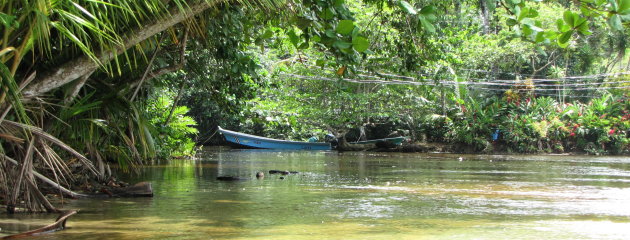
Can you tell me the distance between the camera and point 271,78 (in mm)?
12156

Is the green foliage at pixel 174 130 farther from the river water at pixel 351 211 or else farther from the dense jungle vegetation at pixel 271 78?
the river water at pixel 351 211

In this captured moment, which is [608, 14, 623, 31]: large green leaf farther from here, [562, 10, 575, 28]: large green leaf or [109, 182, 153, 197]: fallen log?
[109, 182, 153, 197]: fallen log

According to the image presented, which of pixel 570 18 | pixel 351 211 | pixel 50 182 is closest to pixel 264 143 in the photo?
pixel 351 211

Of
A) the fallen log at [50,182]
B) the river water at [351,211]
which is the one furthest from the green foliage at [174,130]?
the fallen log at [50,182]

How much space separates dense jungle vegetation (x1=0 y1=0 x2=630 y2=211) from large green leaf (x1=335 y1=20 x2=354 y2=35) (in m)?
0.02

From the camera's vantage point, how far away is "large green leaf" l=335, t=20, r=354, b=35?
4.27 meters

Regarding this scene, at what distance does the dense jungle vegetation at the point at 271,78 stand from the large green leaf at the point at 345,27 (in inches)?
0.8

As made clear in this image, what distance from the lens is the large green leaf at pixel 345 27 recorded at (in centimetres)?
427

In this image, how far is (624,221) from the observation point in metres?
5.80

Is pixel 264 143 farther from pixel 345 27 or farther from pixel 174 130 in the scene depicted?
pixel 345 27

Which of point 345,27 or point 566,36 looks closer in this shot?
point 566,36

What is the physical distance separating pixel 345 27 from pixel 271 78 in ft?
26.0

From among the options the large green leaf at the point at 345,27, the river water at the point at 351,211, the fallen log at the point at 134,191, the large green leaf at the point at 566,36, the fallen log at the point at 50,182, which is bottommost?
the river water at the point at 351,211

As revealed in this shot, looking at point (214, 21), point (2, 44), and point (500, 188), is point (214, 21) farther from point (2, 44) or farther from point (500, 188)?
point (500, 188)
